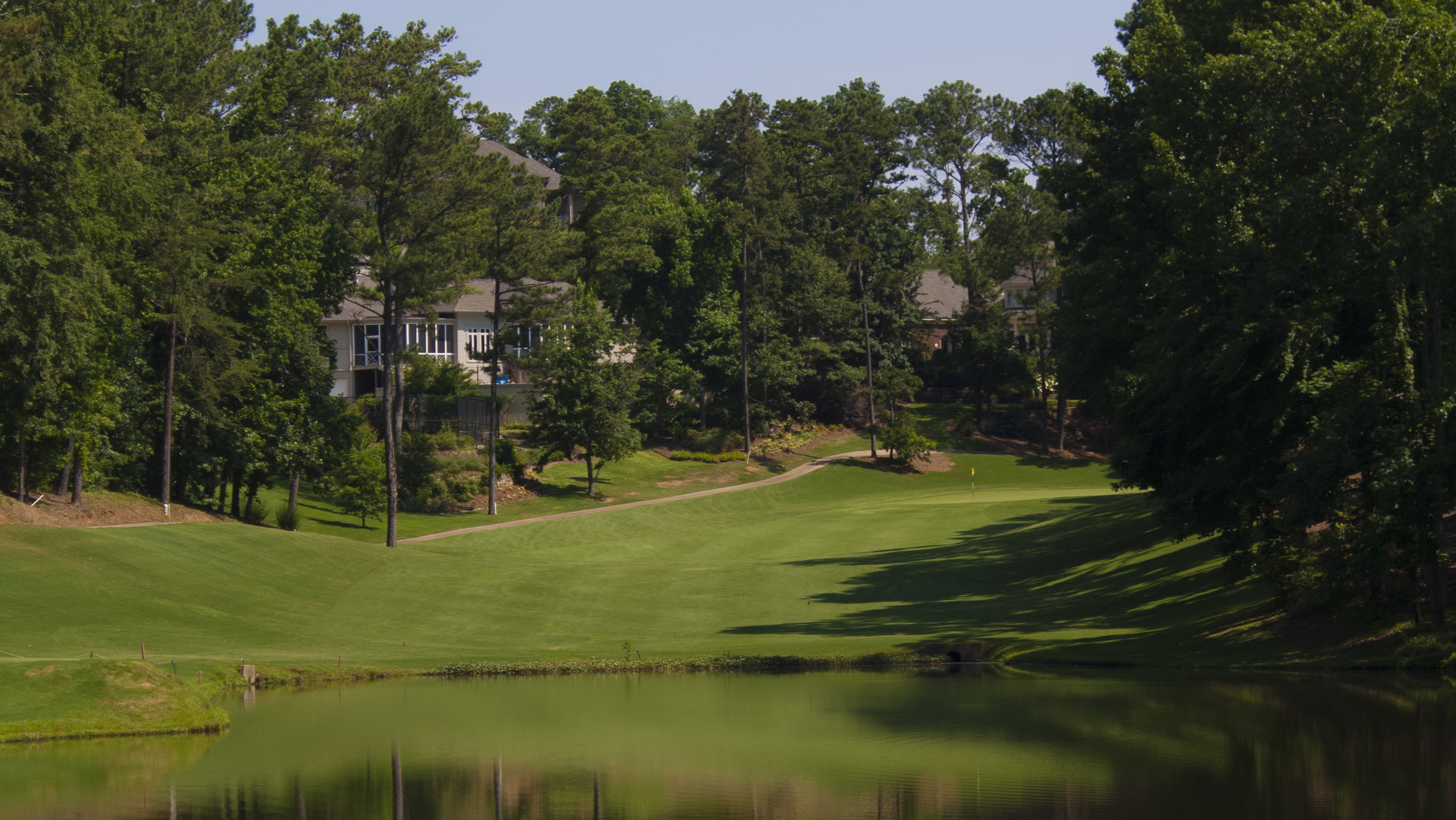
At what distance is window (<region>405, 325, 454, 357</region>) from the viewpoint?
77.8 metres

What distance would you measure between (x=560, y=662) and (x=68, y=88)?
23028mm

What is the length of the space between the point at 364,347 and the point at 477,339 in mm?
7343

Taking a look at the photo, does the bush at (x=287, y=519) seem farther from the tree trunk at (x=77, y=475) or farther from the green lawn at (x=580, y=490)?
the tree trunk at (x=77, y=475)

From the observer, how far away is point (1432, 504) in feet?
79.6

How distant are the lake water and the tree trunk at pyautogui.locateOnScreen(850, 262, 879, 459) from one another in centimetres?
5811

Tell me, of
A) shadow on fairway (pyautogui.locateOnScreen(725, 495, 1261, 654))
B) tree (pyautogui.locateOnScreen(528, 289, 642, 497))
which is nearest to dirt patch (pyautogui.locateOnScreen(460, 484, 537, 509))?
tree (pyautogui.locateOnScreen(528, 289, 642, 497))

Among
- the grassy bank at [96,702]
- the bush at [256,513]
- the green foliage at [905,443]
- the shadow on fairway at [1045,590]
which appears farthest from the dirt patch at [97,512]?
the green foliage at [905,443]

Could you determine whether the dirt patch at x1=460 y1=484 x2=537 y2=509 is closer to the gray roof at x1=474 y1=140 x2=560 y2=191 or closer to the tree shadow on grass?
the tree shadow on grass

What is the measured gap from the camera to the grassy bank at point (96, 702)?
21266mm

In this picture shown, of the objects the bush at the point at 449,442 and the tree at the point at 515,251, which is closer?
the tree at the point at 515,251

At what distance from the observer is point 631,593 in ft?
128

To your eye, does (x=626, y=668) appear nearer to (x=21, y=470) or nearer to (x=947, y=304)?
(x=21, y=470)

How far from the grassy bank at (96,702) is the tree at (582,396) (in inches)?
1677

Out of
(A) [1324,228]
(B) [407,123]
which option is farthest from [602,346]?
(A) [1324,228]
